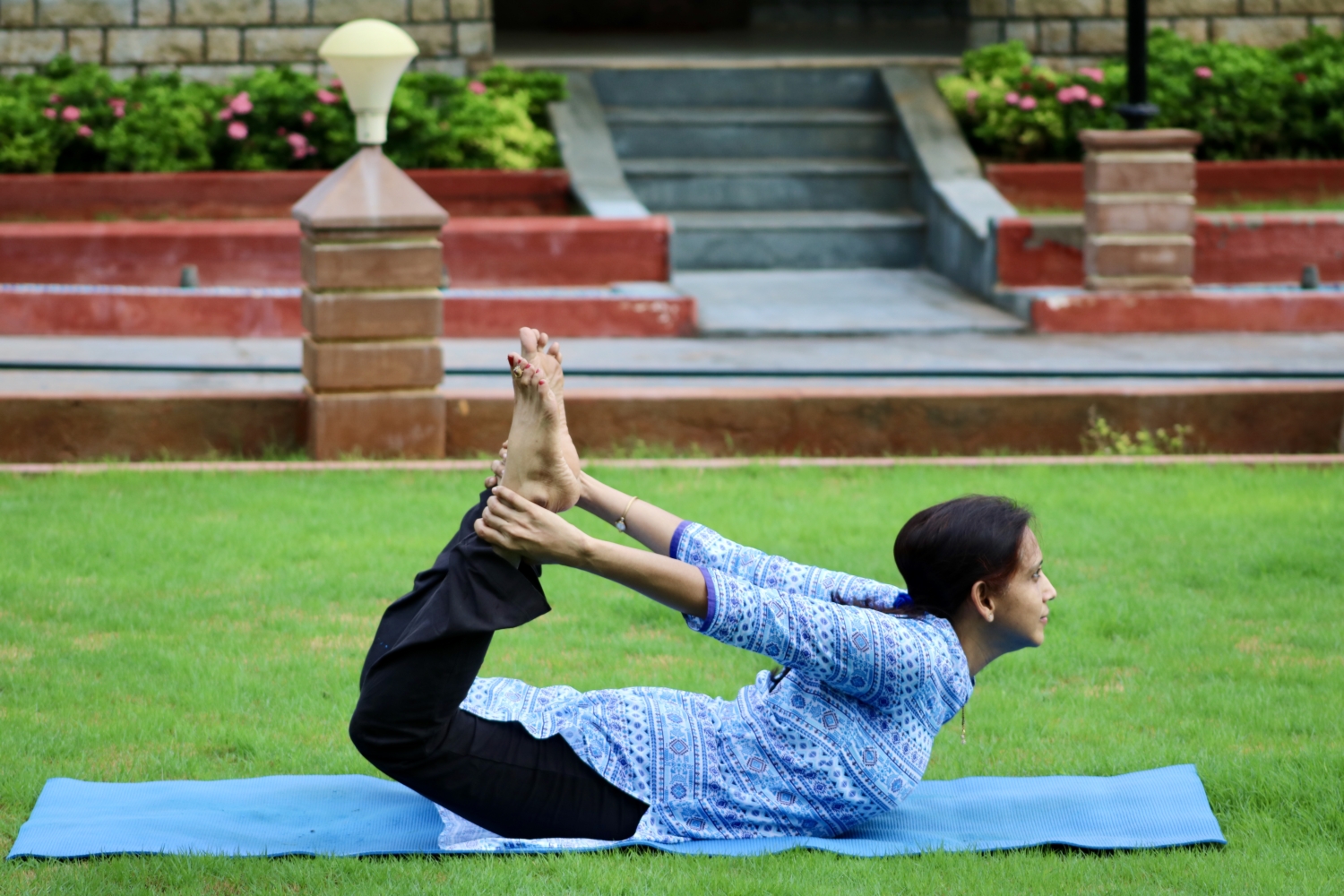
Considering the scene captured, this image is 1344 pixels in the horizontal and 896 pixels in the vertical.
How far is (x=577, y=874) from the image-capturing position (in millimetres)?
3564

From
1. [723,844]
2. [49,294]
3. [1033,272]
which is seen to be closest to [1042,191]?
[1033,272]

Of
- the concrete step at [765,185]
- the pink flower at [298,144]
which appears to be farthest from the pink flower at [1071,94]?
the pink flower at [298,144]

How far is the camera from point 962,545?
3.46m

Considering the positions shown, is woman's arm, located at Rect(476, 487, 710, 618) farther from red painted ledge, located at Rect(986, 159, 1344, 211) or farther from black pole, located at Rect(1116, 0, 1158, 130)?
red painted ledge, located at Rect(986, 159, 1344, 211)

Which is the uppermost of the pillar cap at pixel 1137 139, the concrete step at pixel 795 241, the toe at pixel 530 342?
the pillar cap at pixel 1137 139

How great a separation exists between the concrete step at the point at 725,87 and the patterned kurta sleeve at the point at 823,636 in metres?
11.9

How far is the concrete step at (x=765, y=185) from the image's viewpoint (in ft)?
46.0

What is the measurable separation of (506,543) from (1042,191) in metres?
11.4

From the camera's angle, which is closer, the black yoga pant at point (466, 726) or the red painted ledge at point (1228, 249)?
the black yoga pant at point (466, 726)

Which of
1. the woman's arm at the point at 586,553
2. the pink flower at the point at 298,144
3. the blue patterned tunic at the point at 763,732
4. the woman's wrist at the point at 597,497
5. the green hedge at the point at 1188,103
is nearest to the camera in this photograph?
the woman's arm at the point at 586,553

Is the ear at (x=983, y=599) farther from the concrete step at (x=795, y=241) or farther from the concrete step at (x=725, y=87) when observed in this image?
the concrete step at (x=725, y=87)

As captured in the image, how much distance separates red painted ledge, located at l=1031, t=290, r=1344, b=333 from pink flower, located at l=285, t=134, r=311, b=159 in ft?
18.4

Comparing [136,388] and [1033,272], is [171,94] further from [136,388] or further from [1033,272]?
[1033,272]

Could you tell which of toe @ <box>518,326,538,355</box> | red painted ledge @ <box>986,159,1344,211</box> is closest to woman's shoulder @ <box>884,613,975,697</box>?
toe @ <box>518,326,538,355</box>
